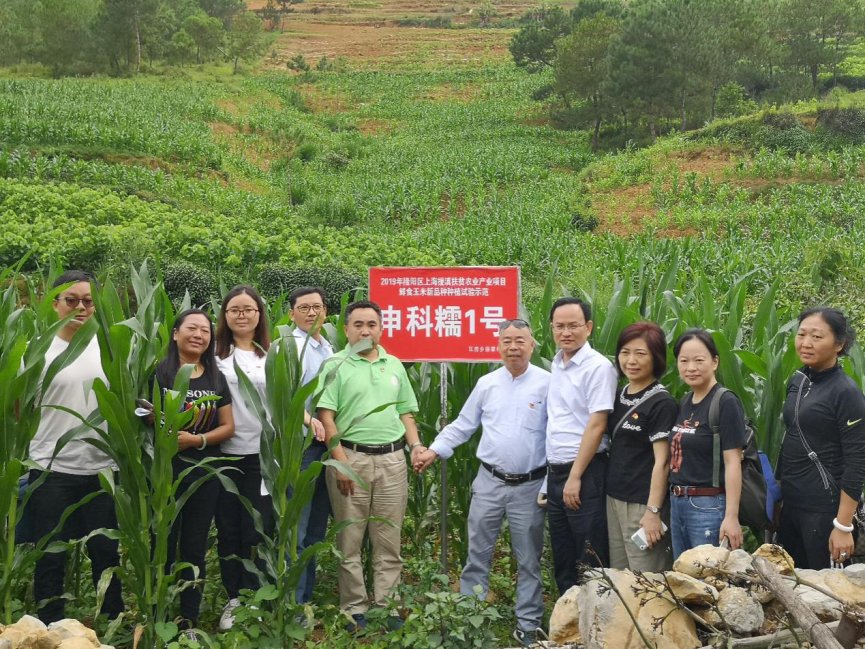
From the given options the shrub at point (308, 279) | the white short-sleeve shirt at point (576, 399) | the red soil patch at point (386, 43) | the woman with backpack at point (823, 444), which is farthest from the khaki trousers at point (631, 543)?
the red soil patch at point (386, 43)

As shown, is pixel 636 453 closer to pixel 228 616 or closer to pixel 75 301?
pixel 228 616

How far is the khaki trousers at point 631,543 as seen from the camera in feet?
10.9

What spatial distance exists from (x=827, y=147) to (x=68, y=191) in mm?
18355

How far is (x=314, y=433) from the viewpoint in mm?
3430

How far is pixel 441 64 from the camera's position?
2207 inches

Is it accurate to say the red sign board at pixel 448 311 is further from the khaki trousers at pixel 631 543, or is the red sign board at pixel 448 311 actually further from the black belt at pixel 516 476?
the khaki trousers at pixel 631 543

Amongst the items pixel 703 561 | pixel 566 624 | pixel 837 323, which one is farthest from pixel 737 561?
pixel 837 323

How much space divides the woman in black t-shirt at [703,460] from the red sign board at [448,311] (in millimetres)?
1022

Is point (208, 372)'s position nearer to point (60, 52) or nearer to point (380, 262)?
point (380, 262)

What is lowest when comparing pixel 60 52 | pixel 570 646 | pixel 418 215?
pixel 418 215

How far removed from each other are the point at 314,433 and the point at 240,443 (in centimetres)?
34

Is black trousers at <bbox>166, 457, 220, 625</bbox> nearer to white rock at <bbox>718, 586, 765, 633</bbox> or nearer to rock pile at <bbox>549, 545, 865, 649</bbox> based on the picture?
rock pile at <bbox>549, 545, 865, 649</bbox>

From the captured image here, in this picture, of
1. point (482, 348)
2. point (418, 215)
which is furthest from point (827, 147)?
point (482, 348)

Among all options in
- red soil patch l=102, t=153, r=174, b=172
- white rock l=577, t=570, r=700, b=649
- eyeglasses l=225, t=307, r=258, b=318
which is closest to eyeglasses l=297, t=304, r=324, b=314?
eyeglasses l=225, t=307, r=258, b=318
